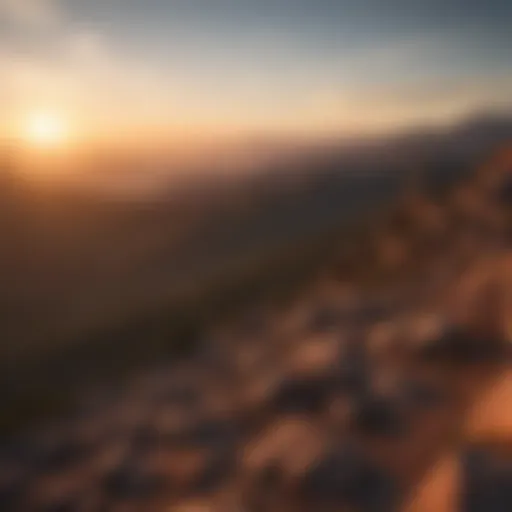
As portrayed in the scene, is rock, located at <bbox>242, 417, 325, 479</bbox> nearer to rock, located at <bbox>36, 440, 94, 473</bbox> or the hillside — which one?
the hillside

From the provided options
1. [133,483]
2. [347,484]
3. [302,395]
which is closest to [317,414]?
[302,395]

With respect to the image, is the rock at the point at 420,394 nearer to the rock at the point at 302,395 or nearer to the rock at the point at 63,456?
the rock at the point at 302,395

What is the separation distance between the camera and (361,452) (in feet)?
3.52

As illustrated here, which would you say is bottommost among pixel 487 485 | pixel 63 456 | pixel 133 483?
pixel 487 485

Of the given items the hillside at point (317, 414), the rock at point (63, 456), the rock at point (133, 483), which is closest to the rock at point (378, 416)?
the hillside at point (317, 414)

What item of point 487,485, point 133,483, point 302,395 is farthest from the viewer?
point 302,395

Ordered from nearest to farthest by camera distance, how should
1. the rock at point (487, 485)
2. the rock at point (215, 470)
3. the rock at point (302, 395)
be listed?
1. the rock at point (487, 485)
2. the rock at point (215, 470)
3. the rock at point (302, 395)

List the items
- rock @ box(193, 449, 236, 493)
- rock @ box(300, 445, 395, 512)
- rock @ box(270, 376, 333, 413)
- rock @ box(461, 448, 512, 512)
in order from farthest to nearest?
rock @ box(270, 376, 333, 413), rock @ box(193, 449, 236, 493), rock @ box(300, 445, 395, 512), rock @ box(461, 448, 512, 512)

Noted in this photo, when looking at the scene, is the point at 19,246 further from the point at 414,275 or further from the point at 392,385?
the point at 392,385

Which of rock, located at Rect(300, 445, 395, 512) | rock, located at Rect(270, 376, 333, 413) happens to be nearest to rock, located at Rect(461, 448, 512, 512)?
rock, located at Rect(300, 445, 395, 512)

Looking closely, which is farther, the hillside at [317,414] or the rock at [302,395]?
the rock at [302,395]

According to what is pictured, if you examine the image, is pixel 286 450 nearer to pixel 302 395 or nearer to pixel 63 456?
pixel 302 395

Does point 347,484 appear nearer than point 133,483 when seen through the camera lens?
Yes

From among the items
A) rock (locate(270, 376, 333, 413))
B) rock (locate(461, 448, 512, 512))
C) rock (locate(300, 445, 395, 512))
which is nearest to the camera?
rock (locate(461, 448, 512, 512))
